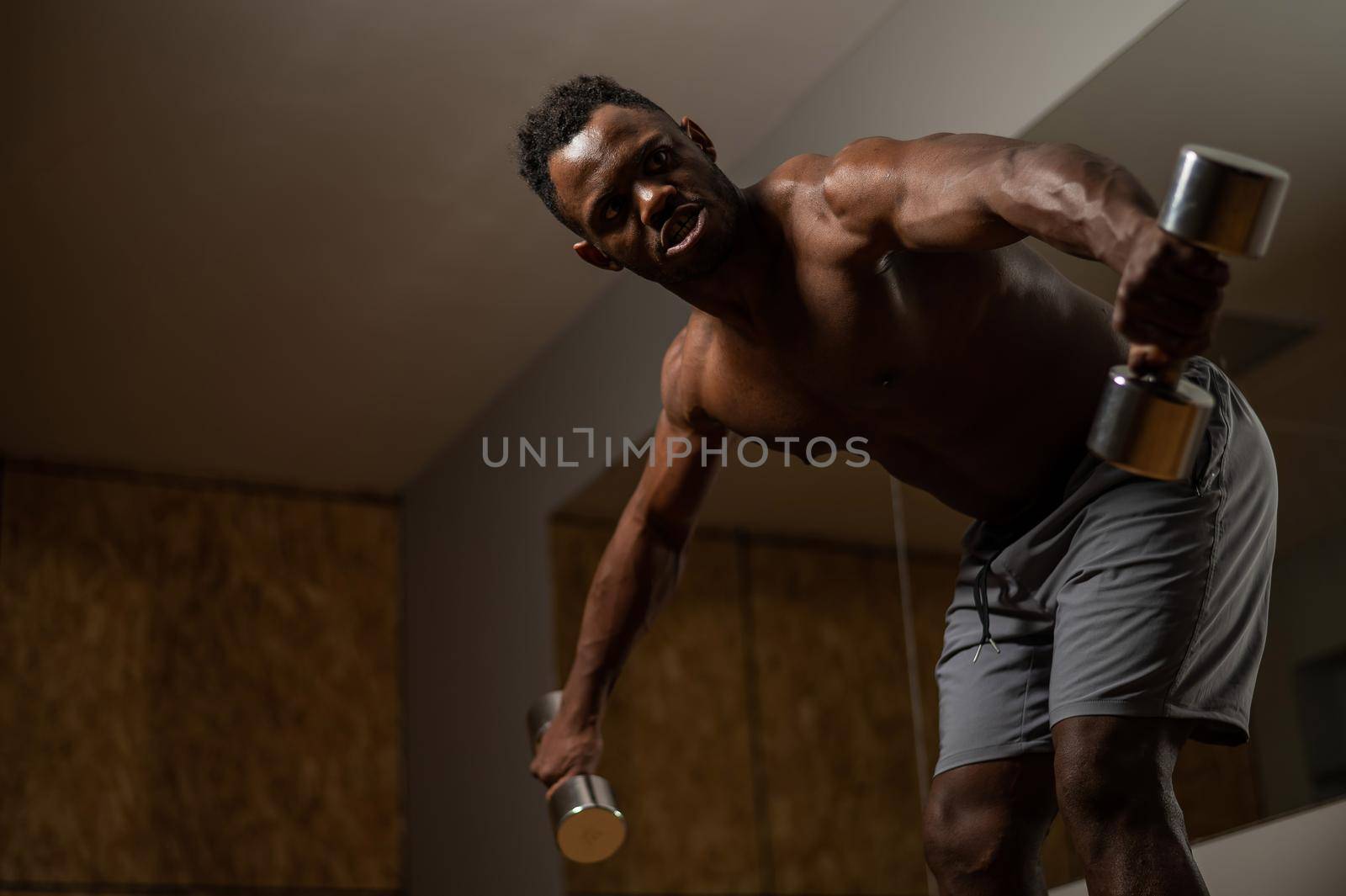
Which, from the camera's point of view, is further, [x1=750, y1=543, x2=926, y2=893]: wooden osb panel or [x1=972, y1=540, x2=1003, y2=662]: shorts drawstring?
[x1=750, y1=543, x2=926, y2=893]: wooden osb panel

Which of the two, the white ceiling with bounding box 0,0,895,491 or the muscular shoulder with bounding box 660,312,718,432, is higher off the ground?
the white ceiling with bounding box 0,0,895,491

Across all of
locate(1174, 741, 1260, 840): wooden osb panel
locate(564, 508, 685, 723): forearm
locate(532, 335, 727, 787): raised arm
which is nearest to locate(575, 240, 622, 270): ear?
locate(532, 335, 727, 787): raised arm

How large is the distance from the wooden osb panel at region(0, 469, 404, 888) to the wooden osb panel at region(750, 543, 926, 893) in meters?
1.38

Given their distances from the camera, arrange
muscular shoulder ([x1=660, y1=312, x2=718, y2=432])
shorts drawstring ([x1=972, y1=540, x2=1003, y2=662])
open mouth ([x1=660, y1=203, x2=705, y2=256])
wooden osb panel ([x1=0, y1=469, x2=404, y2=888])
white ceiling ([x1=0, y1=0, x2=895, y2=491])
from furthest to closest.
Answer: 1. wooden osb panel ([x1=0, y1=469, x2=404, y2=888])
2. white ceiling ([x1=0, y1=0, x2=895, y2=491])
3. muscular shoulder ([x1=660, y1=312, x2=718, y2=432])
4. shorts drawstring ([x1=972, y1=540, x2=1003, y2=662])
5. open mouth ([x1=660, y1=203, x2=705, y2=256])

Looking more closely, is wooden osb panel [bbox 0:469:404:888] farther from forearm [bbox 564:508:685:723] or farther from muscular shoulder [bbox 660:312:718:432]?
muscular shoulder [bbox 660:312:718:432]

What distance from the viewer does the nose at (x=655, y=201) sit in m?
1.55

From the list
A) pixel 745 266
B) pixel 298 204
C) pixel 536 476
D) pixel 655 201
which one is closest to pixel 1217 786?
pixel 745 266

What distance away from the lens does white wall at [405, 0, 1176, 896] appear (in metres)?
2.57

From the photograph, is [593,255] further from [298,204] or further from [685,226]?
[298,204]

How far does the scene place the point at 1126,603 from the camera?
4.73 ft

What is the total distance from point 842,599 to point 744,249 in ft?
6.47

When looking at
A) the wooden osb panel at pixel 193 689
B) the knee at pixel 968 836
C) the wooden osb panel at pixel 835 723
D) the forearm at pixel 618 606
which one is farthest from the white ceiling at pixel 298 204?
the knee at pixel 968 836

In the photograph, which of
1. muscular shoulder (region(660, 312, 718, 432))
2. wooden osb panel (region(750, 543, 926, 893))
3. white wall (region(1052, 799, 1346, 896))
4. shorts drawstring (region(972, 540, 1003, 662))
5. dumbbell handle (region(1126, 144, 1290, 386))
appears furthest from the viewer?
wooden osb panel (region(750, 543, 926, 893))

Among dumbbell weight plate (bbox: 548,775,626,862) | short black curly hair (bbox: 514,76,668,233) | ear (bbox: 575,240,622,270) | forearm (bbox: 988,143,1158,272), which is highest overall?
short black curly hair (bbox: 514,76,668,233)
